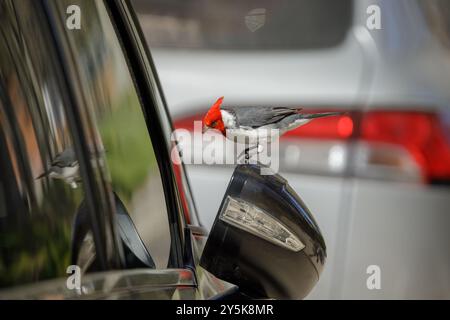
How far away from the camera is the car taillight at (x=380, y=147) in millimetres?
1874

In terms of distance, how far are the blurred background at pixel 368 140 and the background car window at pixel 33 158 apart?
878 millimetres

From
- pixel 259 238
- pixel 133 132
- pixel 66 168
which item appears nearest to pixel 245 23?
pixel 133 132

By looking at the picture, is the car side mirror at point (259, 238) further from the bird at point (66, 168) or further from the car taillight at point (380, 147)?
the car taillight at point (380, 147)

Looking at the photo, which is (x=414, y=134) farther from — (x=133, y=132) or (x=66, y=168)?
(x=66, y=168)

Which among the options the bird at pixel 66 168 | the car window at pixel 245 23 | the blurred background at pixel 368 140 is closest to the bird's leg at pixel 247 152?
the bird at pixel 66 168

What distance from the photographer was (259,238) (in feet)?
3.60

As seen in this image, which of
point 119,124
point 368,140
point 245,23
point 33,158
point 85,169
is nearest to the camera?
point 33,158

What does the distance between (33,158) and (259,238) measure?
355 mm

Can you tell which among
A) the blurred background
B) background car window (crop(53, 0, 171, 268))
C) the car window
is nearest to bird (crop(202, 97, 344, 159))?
background car window (crop(53, 0, 171, 268))

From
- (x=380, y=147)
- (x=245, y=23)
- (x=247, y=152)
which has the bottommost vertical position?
(x=380, y=147)

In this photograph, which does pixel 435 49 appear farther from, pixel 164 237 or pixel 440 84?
pixel 164 237

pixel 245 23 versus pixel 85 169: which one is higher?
pixel 245 23
